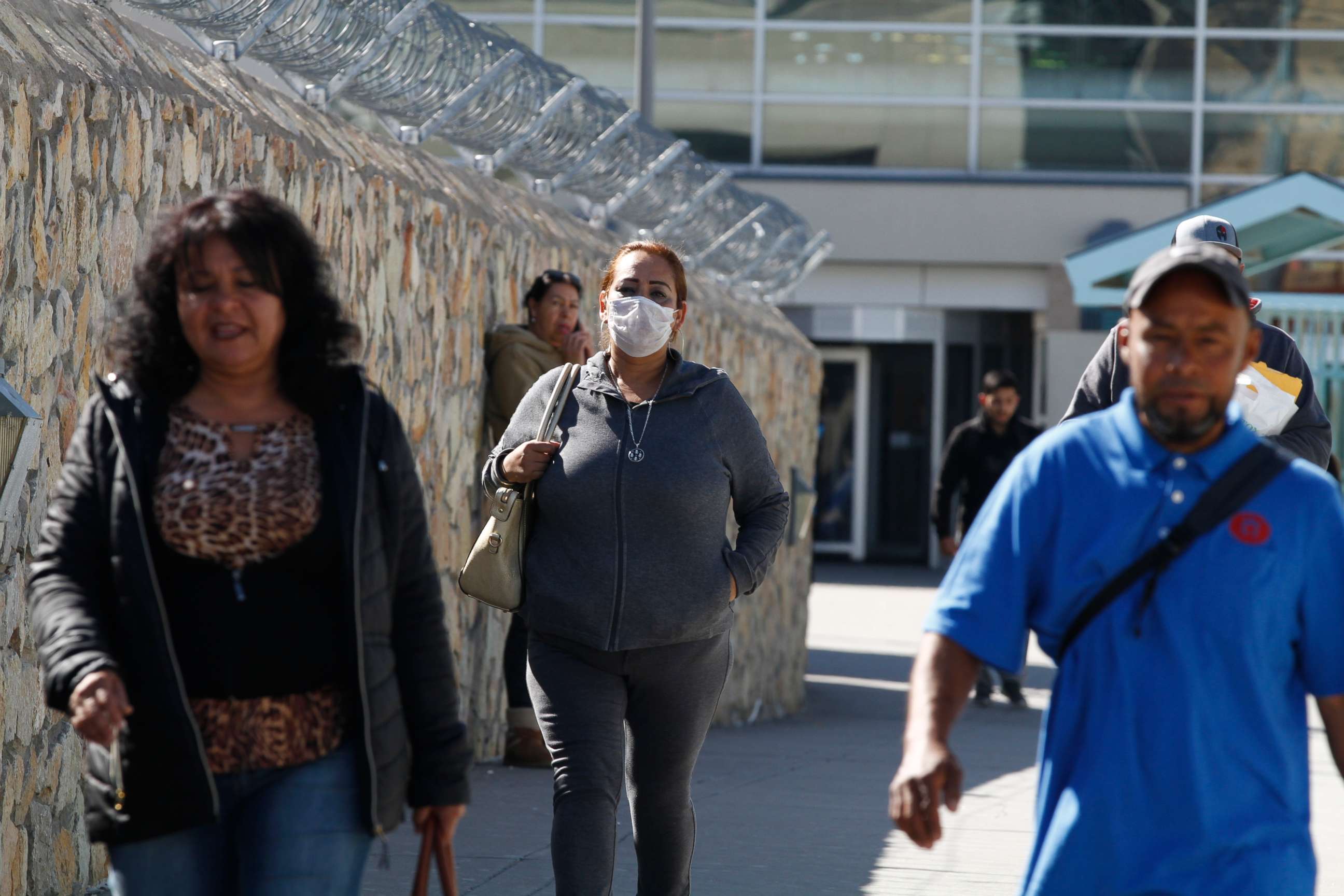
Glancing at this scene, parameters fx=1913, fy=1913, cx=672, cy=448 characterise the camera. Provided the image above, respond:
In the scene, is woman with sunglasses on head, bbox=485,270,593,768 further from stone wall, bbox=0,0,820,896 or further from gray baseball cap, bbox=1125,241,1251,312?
gray baseball cap, bbox=1125,241,1251,312

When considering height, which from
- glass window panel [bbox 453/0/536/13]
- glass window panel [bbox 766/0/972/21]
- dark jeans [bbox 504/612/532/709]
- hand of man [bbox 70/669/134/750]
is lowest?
dark jeans [bbox 504/612/532/709]

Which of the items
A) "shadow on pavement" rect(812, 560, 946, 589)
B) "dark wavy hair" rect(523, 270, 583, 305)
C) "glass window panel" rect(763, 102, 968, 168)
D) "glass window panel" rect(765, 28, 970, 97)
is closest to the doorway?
"shadow on pavement" rect(812, 560, 946, 589)

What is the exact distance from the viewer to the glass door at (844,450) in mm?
25812

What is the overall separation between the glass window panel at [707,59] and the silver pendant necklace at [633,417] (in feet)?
68.1

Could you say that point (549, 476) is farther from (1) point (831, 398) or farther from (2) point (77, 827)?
(1) point (831, 398)

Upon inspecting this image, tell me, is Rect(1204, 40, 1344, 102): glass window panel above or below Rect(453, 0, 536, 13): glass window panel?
below

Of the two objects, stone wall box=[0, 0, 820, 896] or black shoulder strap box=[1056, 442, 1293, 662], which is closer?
black shoulder strap box=[1056, 442, 1293, 662]

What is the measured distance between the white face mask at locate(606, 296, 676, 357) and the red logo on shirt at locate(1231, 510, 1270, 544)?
2.02 m

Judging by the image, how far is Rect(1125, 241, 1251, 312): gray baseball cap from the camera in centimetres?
280

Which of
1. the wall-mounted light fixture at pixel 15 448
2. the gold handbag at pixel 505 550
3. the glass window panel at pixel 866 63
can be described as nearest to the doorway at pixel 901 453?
the glass window panel at pixel 866 63

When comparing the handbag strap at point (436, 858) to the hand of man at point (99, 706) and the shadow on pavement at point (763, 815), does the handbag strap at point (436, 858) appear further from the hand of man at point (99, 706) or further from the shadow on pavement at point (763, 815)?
the shadow on pavement at point (763, 815)

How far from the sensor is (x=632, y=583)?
4.33 metres

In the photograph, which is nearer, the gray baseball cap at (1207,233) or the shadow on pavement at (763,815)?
the gray baseball cap at (1207,233)

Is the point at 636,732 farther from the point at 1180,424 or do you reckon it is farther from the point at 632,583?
the point at 1180,424
